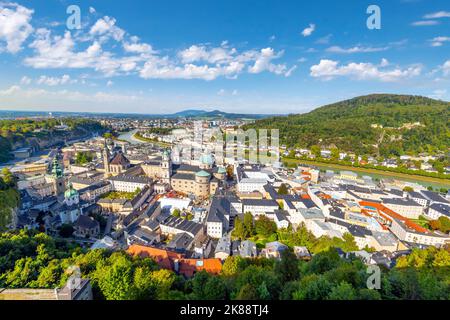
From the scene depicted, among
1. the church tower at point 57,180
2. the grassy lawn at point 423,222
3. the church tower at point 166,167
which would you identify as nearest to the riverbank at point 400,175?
the grassy lawn at point 423,222

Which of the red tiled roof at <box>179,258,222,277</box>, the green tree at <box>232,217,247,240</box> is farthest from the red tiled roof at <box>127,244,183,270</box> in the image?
the green tree at <box>232,217,247,240</box>

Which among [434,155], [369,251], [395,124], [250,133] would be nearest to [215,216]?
[369,251]

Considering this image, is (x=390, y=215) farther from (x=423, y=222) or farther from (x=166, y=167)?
(x=166, y=167)

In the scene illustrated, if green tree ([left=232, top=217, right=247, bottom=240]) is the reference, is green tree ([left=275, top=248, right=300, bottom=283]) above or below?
above

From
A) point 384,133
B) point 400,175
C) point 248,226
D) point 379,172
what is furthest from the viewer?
point 384,133

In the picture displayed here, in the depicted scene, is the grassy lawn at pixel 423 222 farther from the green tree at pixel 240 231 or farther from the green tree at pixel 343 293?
the green tree at pixel 343 293

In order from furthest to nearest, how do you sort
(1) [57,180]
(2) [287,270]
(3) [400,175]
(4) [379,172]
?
(4) [379,172] → (3) [400,175] → (1) [57,180] → (2) [287,270]

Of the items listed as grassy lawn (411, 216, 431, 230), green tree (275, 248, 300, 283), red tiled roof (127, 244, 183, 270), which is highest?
green tree (275, 248, 300, 283)

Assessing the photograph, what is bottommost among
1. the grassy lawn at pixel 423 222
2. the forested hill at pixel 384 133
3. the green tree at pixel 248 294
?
the grassy lawn at pixel 423 222

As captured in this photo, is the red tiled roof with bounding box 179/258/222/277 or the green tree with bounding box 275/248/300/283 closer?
the green tree with bounding box 275/248/300/283

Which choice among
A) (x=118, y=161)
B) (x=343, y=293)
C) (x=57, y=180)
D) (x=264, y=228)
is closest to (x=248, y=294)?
(x=343, y=293)

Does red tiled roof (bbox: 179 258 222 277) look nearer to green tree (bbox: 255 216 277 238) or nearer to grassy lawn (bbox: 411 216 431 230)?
green tree (bbox: 255 216 277 238)
